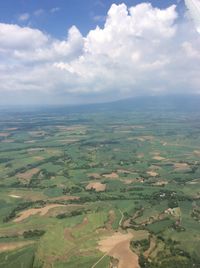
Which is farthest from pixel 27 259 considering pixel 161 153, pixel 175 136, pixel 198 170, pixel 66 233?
pixel 175 136

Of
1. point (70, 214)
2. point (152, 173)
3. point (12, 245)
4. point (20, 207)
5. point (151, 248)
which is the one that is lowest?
point (152, 173)

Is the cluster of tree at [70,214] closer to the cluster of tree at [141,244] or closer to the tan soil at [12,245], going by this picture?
the tan soil at [12,245]

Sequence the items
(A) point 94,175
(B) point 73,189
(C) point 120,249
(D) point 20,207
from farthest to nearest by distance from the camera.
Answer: (A) point 94,175
(B) point 73,189
(D) point 20,207
(C) point 120,249

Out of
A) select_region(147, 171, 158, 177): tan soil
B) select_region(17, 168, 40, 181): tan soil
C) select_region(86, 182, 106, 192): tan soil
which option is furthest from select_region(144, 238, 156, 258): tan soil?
select_region(17, 168, 40, 181): tan soil

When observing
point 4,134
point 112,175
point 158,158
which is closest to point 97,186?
point 112,175

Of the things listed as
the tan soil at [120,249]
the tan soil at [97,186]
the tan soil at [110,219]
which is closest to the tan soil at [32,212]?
the tan soil at [110,219]

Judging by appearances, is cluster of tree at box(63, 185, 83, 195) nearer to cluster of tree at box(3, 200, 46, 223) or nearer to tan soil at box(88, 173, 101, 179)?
cluster of tree at box(3, 200, 46, 223)

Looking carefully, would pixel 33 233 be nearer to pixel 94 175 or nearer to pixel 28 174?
pixel 94 175
